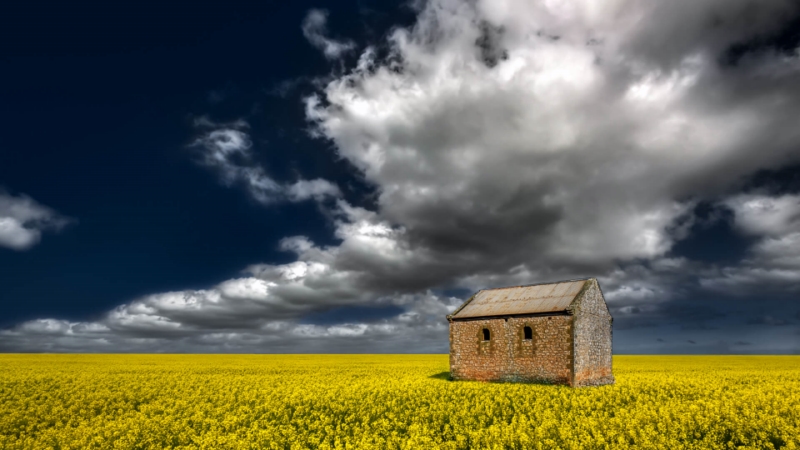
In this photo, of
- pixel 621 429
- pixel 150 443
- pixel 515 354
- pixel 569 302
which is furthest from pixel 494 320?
pixel 150 443

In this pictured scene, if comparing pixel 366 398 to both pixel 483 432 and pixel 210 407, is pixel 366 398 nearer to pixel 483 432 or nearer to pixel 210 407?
pixel 210 407

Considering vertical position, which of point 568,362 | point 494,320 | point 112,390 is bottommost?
point 112,390

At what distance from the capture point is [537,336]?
1179 inches

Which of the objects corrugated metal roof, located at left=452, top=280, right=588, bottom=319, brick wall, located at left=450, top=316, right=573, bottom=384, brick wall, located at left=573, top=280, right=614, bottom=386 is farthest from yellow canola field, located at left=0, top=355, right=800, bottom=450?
corrugated metal roof, located at left=452, top=280, right=588, bottom=319

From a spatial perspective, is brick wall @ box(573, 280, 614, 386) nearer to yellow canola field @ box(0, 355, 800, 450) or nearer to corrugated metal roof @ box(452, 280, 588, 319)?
corrugated metal roof @ box(452, 280, 588, 319)

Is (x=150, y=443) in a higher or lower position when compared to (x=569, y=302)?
lower

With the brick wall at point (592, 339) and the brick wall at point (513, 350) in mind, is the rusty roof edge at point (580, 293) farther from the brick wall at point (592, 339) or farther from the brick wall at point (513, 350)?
the brick wall at point (513, 350)

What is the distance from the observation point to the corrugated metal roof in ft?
102

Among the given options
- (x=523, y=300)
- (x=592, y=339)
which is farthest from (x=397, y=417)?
(x=592, y=339)

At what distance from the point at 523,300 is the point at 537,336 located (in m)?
3.80

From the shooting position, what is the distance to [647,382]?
30.3m

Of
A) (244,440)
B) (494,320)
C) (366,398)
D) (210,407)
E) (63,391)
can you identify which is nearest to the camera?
(244,440)

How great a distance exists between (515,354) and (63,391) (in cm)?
2947

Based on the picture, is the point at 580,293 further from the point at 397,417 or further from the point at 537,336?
the point at 397,417
